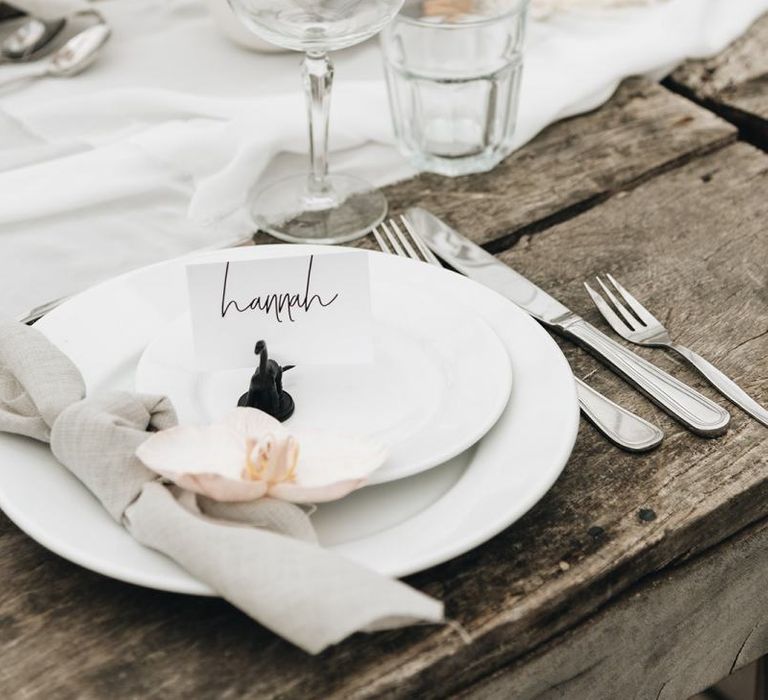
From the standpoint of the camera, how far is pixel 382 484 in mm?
599

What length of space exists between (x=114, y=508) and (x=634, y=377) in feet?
1.19

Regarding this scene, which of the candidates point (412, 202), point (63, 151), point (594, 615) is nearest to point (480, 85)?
point (412, 202)

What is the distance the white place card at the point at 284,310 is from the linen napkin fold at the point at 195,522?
0.23 ft

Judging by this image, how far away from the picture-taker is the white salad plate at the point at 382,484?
1.73 feet

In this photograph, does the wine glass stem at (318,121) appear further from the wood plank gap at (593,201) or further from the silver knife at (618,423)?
the silver knife at (618,423)

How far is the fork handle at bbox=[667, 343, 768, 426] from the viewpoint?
0.71 m

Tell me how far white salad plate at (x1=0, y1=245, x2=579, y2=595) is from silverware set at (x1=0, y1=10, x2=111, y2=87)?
57 cm

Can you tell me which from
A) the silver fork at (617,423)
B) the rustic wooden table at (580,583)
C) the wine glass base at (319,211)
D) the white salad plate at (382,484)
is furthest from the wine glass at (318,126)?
the silver fork at (617,423)

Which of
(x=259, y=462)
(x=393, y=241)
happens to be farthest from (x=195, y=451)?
(x=393, y=241)

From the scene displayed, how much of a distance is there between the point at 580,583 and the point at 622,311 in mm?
296

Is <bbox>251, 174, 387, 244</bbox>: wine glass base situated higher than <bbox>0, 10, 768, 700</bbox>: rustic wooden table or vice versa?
<bbox>0, 10, 768, 700</bbox>: rustic wooden table

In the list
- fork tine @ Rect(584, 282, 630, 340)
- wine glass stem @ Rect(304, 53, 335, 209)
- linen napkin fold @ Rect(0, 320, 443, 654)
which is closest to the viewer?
linen napkin fold @ Rect(0, 320, 443, 654)

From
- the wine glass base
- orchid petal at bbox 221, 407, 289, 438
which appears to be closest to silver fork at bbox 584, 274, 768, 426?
the wine glass base

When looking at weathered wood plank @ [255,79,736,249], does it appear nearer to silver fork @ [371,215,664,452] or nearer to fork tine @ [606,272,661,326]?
fork tine @ [606,272,661,326]
